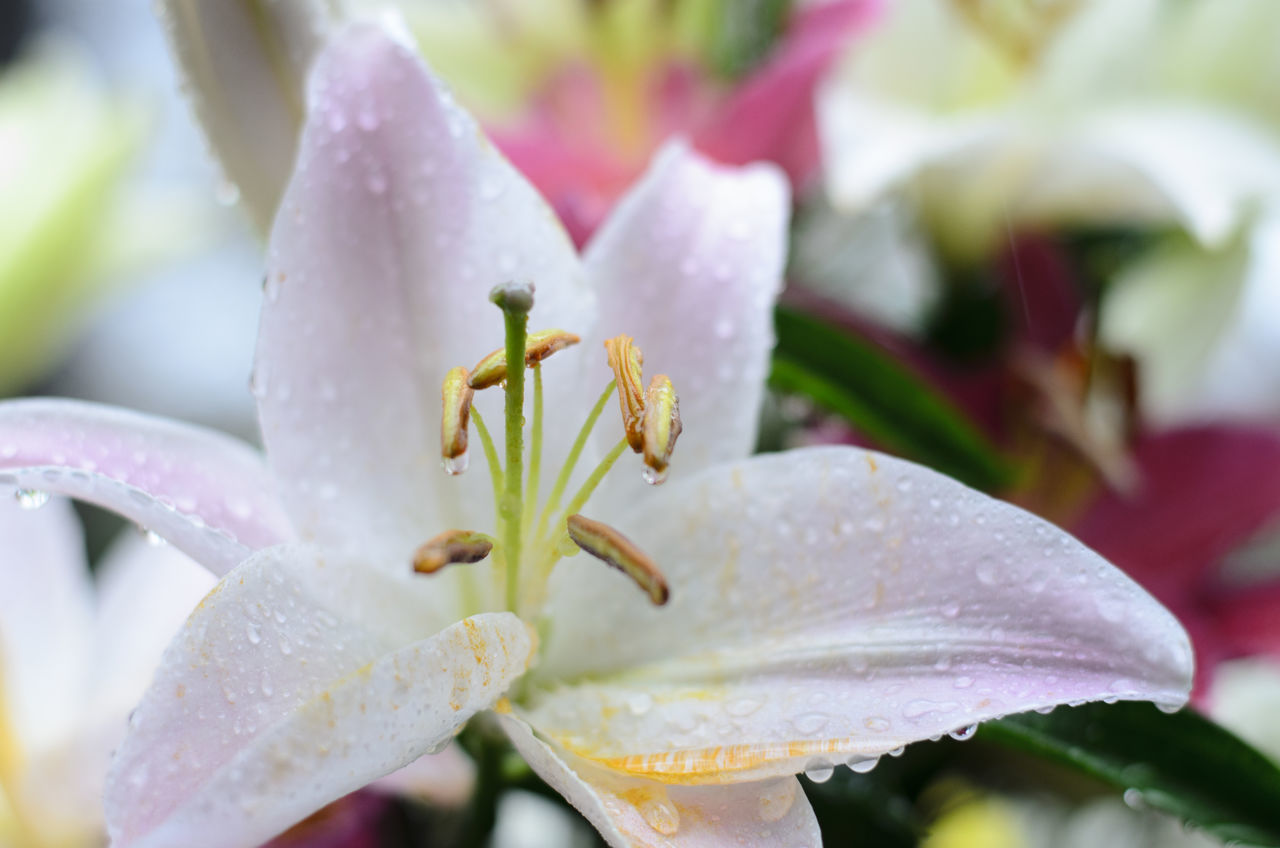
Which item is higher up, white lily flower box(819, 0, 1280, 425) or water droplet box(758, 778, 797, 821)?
white lily flower box(819, 0, 1280, 425)

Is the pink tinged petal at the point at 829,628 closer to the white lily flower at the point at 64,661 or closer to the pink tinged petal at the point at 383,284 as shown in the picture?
the pink tinged petal at the point at 383,284

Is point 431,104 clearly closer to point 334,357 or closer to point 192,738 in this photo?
point 334,357

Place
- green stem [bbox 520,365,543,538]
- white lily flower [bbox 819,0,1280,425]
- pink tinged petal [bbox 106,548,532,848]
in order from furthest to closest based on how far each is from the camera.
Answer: white lily flower [bbox 819,0,1280,425] < green stem [bbox 520,365,543,538] < pink tinged petal [bbox 106,548,532,848]

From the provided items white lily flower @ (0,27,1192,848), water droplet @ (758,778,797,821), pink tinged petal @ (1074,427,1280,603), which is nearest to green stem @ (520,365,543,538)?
white lily flower @ (0,27,1192,848)

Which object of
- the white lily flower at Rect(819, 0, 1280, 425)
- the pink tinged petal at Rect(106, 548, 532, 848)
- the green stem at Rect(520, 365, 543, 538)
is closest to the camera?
the pink tinged petal at Rect(106, 548, 532, 848)

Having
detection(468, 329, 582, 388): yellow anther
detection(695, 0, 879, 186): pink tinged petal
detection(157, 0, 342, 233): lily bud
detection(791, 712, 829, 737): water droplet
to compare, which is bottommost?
detection(791, 712, 829, 737): water droplet

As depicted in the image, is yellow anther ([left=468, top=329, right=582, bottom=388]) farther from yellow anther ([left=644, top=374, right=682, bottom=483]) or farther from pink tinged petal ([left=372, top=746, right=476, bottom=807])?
pink tinged petal ([left=372, top=746, right=476, bottom=807])

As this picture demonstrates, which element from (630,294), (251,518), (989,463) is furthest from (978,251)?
(251,518)
